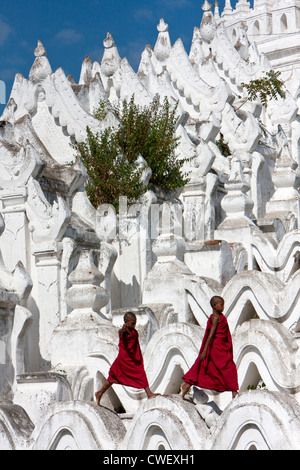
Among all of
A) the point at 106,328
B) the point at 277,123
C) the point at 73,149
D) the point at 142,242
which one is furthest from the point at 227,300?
the point at 277,123

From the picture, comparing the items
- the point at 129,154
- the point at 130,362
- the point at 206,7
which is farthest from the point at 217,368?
the point at 206,7

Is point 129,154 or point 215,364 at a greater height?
point 129,154

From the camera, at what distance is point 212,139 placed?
19953 mm

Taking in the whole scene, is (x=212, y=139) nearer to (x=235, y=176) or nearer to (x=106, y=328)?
(x=235, y=176)

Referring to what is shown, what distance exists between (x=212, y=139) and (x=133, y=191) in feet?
15.4

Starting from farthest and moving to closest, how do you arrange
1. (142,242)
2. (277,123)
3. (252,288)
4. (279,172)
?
(277,123), (279,172), (142,242), (252,288)

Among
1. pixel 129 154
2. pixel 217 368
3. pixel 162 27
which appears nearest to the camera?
pixel 217 368

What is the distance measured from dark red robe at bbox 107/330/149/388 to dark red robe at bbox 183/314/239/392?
585 millimetres

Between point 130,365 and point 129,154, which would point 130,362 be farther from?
point 129,154

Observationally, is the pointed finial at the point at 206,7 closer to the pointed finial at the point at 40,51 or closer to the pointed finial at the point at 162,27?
the pointed finial at the point at 162,27

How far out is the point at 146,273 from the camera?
15.4 m

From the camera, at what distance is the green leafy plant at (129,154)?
→ 52.0 ft

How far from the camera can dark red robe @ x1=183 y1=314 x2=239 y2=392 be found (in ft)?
29.1

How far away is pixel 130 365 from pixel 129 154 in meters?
7.62
